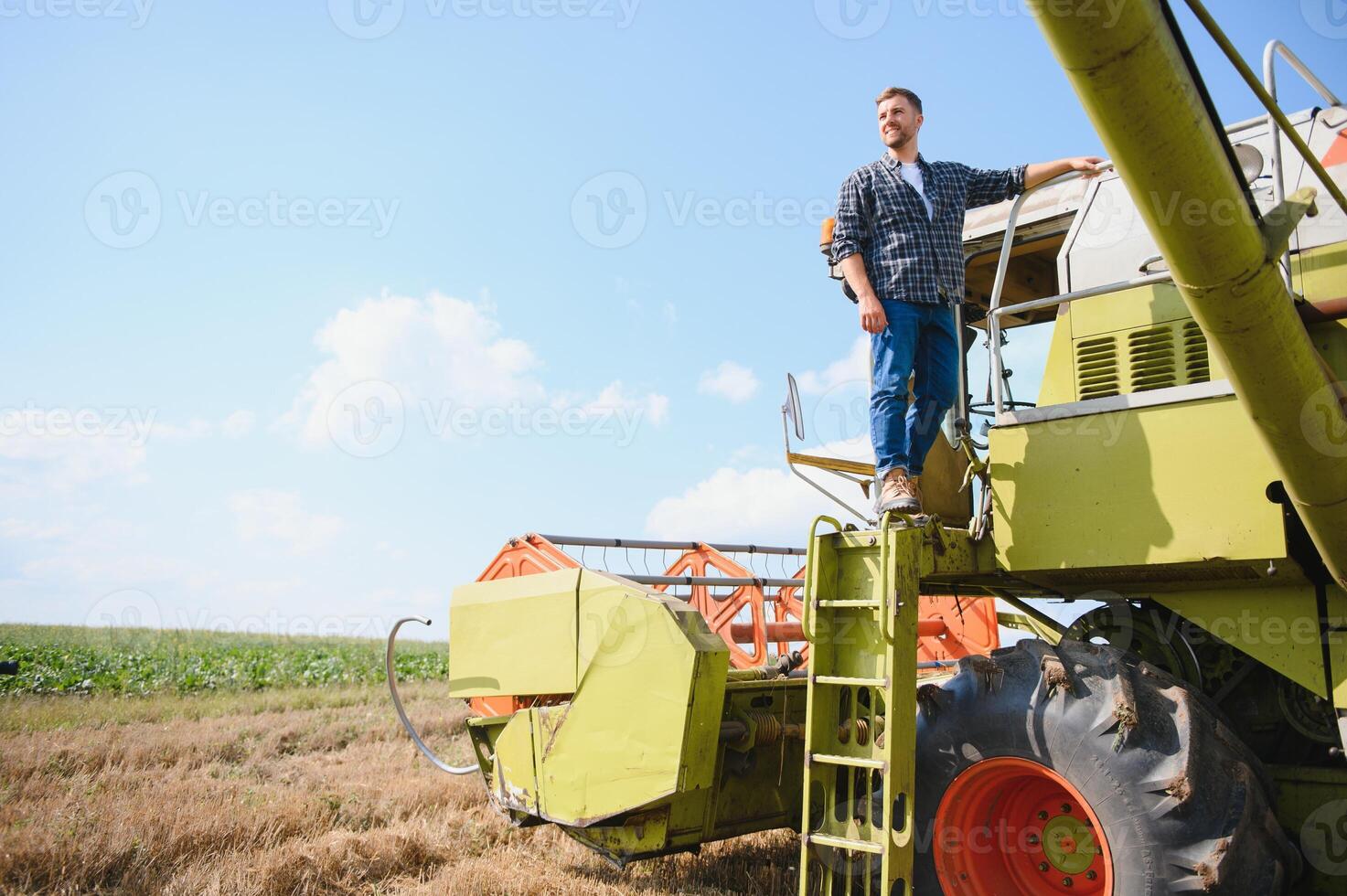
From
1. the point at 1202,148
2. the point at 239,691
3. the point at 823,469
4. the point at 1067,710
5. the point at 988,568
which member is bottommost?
the point at 239,691

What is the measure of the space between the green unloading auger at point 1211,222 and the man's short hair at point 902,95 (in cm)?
208

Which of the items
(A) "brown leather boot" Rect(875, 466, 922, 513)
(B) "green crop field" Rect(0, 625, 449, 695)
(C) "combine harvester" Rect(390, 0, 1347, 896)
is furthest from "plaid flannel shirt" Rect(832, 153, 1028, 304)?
(B) "green crop field" Rect(0, 625, 449, 695)

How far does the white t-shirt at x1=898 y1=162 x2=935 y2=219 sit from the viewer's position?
437cm

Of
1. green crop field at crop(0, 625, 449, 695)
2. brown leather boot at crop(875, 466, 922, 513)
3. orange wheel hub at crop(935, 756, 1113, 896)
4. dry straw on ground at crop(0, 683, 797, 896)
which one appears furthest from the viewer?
green crop field at crop(0, 625, 449, 695)

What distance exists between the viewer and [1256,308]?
8.75ft

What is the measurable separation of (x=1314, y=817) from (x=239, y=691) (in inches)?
648

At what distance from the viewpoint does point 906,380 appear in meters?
4.22

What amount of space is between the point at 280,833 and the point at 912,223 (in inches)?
203

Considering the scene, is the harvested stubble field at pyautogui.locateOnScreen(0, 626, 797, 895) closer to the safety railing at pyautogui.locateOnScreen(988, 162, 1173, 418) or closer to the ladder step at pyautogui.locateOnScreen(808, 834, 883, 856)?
the ladder step at pyautogui.locateOnScreen(808, 834, 883, 856)

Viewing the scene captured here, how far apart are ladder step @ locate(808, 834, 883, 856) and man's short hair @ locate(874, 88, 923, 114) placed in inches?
126

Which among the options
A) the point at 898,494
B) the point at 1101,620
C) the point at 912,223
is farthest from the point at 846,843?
the point at 912,223

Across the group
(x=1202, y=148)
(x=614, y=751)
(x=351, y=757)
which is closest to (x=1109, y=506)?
(x=1202, y=148)

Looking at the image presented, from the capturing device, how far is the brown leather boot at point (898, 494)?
13.0 ft

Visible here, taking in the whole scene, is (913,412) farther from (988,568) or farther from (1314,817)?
(1314,817)
